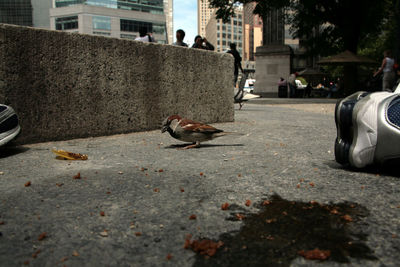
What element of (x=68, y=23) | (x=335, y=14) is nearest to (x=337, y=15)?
(x=335, y=14)

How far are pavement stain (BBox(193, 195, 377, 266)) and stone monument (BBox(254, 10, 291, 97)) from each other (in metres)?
27.9

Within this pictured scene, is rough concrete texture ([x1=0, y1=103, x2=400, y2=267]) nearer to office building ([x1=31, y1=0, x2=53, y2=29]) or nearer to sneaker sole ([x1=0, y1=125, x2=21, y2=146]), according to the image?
sneaker sole ([x1=0, y1=125, x2=21, y2=146])

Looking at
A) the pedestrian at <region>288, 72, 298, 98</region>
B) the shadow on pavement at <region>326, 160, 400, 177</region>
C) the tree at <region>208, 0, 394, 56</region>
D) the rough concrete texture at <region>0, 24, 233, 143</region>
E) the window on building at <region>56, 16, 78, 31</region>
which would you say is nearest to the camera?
the shadow on pavement at <region>326, 160, 400, 177</region>

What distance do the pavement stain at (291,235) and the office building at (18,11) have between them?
361ft

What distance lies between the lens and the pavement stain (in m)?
1.60

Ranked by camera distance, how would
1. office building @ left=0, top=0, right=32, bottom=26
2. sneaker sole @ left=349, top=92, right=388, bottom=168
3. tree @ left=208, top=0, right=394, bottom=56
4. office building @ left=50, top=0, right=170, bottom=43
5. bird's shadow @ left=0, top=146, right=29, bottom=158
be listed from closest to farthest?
sneaker sole @ left=349, top=92, right=388, bottom=168 < bird's shadow @ left=0, top=146, right=29, bottom=158 < tree @ left=208, top=0, right=394, bottom=56 < office building @ left=50, top=0, right=170, bottom=43 < office building @ left=0, top=0, right=32, bottom=26

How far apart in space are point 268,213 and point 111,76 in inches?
160

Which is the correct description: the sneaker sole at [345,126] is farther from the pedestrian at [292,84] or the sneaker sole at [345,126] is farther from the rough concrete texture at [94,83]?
the pedestrian at [292,84]

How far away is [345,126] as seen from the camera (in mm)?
3041

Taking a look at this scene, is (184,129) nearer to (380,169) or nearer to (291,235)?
(380,169)

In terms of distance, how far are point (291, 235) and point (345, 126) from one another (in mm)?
1555

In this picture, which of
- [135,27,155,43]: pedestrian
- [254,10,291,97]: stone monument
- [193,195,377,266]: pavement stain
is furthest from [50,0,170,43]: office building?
[193,195,377,266]: pavement stain

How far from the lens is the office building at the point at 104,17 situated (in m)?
81.2

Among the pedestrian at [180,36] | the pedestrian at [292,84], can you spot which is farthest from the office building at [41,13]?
the pedestrian at [180,36]
